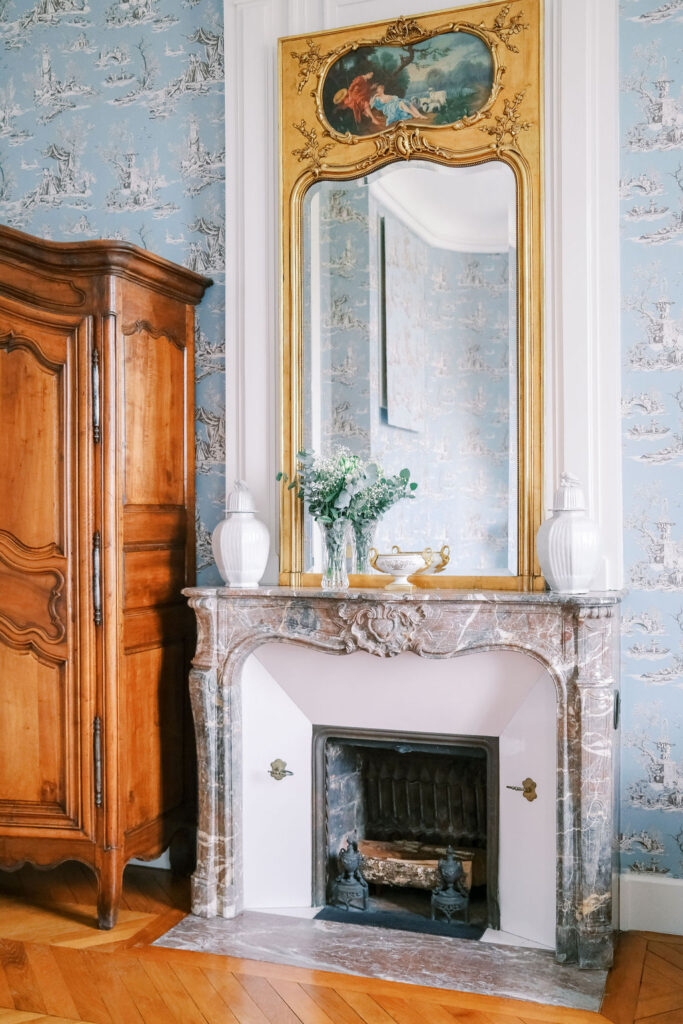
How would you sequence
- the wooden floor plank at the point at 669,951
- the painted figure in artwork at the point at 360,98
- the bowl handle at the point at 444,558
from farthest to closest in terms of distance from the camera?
the painted figure in artwork at the point at 360,98
the bowl handle at the point at 444,558
the wooden floor plank at the point at 669,951

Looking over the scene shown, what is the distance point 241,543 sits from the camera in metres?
3.05

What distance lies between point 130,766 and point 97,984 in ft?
2.16

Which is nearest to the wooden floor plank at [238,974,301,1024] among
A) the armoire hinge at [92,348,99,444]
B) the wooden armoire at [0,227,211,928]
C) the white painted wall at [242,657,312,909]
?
the white painted wall at [242,657,312,909]

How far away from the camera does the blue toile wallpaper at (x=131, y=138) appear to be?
11.3 ft

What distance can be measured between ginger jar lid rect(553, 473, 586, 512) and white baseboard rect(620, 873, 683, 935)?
120cm

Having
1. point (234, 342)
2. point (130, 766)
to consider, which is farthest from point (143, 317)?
point (130, 766)

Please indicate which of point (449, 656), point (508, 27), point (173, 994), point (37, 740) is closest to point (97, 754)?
point (37, 740)

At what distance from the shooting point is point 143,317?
3.15m

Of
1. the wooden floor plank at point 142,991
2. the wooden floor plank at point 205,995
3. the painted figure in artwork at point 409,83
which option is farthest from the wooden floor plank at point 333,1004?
the painted figure in artwork at point 409,83

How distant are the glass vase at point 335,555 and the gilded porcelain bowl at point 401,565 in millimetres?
108

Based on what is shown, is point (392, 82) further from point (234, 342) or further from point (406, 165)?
point (234, 342)

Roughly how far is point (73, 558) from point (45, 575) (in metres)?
0.11

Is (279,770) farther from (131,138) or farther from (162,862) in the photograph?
(131,138)

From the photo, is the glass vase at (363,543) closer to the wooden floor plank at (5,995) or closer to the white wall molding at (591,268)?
the white wall molding at (591,268)
